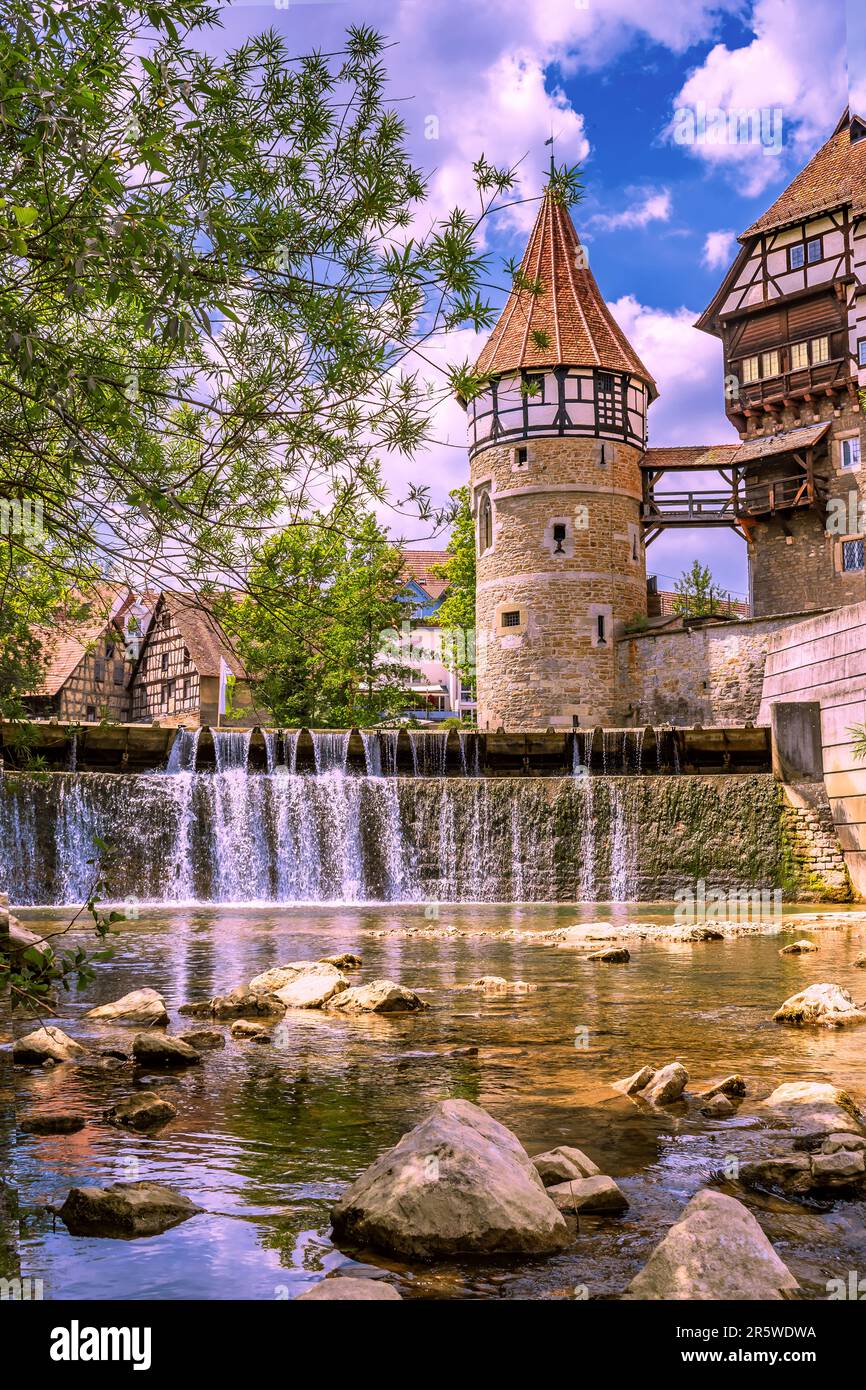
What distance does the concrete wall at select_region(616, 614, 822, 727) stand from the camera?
101 feet

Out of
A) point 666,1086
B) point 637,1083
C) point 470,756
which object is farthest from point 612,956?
point 470,756

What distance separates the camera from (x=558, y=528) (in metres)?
34.1

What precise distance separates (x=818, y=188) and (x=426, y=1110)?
114 feet

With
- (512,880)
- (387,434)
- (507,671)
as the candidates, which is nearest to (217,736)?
(512,880)

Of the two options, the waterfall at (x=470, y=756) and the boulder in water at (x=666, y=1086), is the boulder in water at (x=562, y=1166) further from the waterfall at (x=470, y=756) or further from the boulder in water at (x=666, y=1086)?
the waterfall at (x=470, y=756)

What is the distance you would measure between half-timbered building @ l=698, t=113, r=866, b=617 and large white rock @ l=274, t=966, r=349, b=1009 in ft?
87.2

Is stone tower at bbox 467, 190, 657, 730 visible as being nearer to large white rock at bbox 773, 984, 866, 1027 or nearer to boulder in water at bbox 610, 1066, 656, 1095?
large white rock at bbox 773, 984, 866, 1027

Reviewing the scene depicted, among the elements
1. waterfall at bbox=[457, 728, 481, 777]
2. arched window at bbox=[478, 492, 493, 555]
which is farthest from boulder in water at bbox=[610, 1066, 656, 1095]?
arched window at bbox=[478, 492, 493, 555]

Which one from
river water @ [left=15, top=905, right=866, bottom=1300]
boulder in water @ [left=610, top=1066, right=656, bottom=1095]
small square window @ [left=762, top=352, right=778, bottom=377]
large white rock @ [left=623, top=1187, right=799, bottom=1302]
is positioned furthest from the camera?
small square window @ [left=762, top=352, right=778, bottom=377]

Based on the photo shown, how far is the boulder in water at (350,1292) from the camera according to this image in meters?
2.42

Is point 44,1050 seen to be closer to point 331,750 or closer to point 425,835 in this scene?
point 425,835

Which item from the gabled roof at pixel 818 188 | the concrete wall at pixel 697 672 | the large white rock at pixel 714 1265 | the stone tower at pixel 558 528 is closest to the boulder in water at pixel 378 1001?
the large white rock at pixel 714 1265
